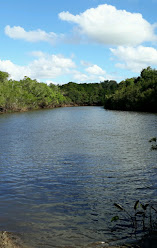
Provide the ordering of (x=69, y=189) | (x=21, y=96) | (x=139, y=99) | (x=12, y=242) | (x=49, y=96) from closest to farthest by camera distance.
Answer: (x=12, y=242) < (x=69, y=189) < (x=139, y=99) < (x=21, y=96) < (x=49, y=96)

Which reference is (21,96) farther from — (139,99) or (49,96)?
(139,99)

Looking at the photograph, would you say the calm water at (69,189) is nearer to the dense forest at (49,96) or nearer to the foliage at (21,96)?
the dense forest at (49,96)

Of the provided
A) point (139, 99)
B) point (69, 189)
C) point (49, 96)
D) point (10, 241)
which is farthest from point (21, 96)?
point (10, 241)

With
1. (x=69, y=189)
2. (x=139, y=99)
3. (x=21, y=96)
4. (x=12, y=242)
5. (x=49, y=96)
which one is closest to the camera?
(x=12, y=242)

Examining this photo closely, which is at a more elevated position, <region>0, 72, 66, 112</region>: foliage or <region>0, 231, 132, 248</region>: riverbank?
<region>0, 72, 66, 112</region>: foliage

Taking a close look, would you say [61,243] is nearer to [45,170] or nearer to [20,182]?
[20,182]

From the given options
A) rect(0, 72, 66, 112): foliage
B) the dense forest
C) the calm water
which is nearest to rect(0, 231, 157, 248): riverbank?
the calm water

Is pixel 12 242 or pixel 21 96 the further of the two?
pixel 21 96

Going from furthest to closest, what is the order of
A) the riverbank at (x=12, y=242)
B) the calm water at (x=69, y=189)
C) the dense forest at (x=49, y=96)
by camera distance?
the dense forest at (x=49, y=96)
the calm water at (x=69, y=189)
the riverbank at (x=12, y=242)

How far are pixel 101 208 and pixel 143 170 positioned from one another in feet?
19.9

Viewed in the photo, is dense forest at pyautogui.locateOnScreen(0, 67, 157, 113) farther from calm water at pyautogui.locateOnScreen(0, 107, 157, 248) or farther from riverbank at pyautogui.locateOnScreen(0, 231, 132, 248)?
riverbank at pyautogui.locateOnScreen(0, 231, 132, 248)

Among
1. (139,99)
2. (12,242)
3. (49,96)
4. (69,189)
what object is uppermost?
(49,96)

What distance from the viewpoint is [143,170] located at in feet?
47.7

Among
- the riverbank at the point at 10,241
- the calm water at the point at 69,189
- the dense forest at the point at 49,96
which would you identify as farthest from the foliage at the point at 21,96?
the riverbank at the point at 10,241
